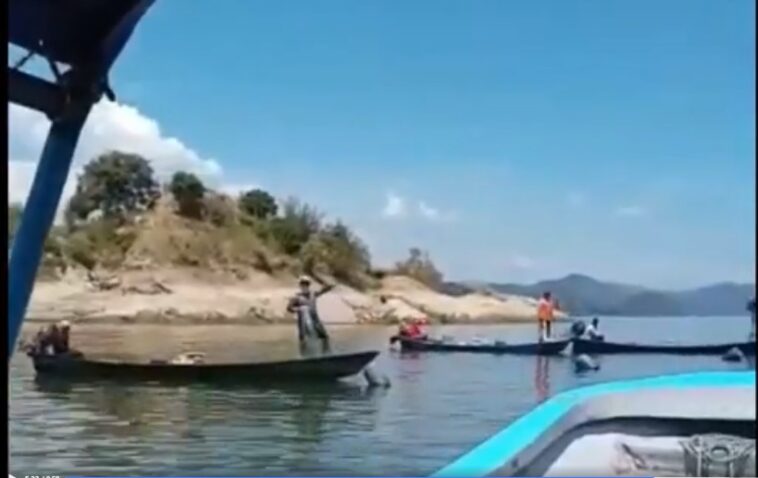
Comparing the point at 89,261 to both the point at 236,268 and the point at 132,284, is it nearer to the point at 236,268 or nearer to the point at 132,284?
the point at 132,284

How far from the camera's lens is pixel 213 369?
5.77 feet

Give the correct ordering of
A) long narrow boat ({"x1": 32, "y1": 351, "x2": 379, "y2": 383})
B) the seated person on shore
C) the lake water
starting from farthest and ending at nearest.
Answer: long narrow boat ({"x1": 32, "y1": 351, "x2": 379, "y2": 383}), the seated person on shore, the lake water

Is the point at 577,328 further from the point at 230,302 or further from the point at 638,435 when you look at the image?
the point at 230,302

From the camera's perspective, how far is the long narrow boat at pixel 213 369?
168cm

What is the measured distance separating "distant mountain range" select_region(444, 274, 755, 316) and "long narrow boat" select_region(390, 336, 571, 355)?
4.3 inches

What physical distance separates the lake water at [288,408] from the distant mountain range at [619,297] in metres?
0.02

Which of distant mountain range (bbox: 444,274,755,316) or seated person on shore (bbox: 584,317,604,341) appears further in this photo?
seated person on shore (bbox: 584,317,604,341)

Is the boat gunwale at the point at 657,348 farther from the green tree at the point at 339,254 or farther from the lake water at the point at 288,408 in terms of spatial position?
the green tree at the point at 339,254

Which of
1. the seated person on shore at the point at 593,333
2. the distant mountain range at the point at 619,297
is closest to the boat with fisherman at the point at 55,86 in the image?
the distant mountain range at the point at 619,297

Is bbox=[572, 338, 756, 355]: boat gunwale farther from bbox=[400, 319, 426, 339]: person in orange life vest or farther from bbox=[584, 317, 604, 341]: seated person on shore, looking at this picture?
bbox=[400, 319, 426, 339]: person in orange life vest

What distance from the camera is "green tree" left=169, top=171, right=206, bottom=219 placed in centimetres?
153

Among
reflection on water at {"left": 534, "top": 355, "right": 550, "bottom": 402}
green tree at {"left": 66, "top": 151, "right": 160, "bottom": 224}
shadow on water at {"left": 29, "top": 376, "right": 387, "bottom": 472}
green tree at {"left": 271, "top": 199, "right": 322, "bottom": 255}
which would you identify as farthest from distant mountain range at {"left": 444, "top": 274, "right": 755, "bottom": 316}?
green tree at {"left": 66, "top": 151, "right": 160, "bottom": 224}

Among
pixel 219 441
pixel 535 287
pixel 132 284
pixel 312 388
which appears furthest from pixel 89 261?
pixel 535 287

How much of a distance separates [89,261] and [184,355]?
0.24 meters
